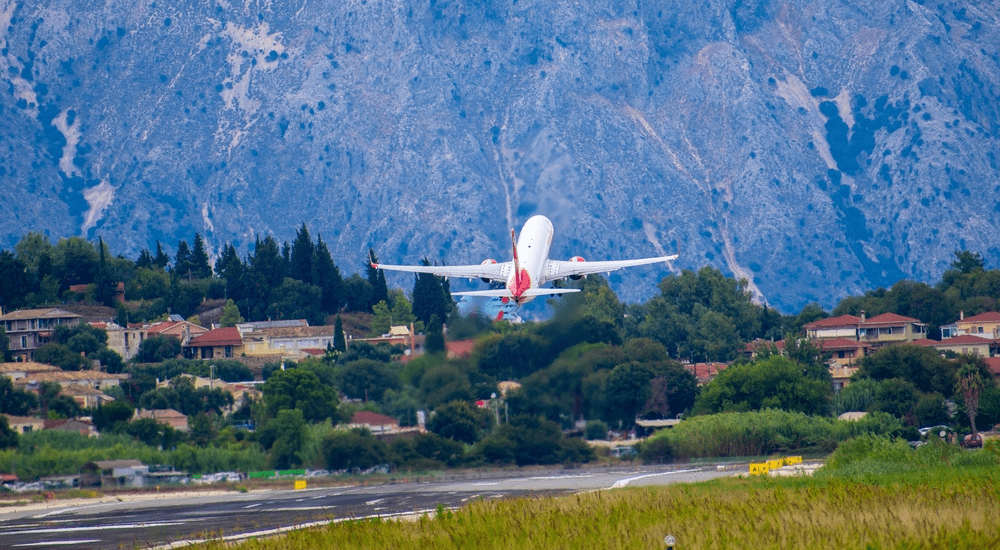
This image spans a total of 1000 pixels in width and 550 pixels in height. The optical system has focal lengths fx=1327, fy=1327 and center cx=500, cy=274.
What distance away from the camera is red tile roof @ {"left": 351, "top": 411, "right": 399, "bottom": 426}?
313 feet

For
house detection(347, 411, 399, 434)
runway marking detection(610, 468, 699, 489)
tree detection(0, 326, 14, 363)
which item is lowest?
runway marking detection(610, 468, 699, 489)

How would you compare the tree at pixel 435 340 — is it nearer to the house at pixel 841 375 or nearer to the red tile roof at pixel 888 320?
the house at pixel 841 375

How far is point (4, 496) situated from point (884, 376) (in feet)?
253

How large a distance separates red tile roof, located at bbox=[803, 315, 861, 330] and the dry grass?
13721 centimetres

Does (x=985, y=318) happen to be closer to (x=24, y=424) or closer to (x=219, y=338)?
(x=219, y=338)

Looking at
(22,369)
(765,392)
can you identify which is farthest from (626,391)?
(22,369)

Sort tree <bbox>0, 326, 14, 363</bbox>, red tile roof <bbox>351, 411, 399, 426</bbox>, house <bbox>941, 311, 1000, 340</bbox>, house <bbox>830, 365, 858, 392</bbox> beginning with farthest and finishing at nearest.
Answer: tree <bbox>0, 326, 14, 363</bbox>
house <bbox>941, 311, 1000, 340</bbox>
house <bbox>830, 365, 858, 392</bbox>
red tile roof <bbox>351, 411, 399, 426</bbox>

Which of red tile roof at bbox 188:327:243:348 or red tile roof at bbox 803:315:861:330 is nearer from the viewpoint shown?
red tile roof at bbox 803:315:861:330

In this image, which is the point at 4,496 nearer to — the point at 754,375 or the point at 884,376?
the point at 754,375

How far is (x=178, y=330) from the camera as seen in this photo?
185 meters

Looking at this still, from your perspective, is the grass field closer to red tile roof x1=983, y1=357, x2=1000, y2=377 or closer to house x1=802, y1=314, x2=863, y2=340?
red tile roof x1=983, y1=357, x2=1000, y2=377

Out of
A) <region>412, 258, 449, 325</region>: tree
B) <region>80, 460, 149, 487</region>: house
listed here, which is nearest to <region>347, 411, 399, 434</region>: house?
<region>80, 460, 149, 487</region>: house

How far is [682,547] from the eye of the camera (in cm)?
2867

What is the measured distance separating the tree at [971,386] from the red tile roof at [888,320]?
47.9 meters
